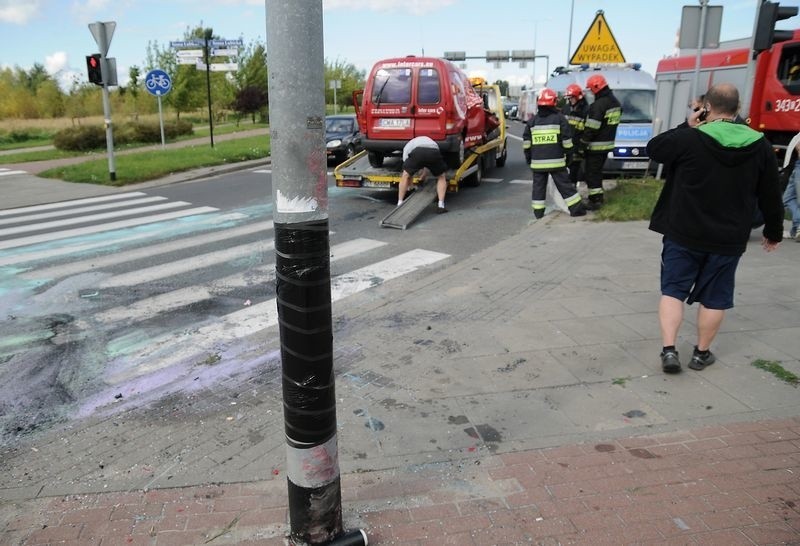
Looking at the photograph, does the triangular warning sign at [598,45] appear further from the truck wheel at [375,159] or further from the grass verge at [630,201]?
the truck wheel at [375,159]

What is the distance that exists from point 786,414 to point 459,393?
1.95m

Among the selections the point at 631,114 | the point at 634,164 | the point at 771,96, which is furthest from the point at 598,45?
the point at 634,164

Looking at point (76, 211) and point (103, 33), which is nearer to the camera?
point (76, 211)

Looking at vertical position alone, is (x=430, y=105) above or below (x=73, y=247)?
above

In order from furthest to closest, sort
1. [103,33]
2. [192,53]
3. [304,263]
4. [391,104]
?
[192,53] < [103,33] < [391,104] < [304,263]

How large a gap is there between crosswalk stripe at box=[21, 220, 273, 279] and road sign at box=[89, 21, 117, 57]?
24.0 feet

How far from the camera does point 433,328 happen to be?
5.33m

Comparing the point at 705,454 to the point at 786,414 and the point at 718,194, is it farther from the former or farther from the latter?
the point at 718,194

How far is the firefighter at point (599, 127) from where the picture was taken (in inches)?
375

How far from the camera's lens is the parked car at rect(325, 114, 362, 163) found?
685 inches

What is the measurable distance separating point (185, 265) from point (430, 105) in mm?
5304

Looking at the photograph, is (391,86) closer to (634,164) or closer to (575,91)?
(575,91)

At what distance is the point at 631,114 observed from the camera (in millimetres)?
13656

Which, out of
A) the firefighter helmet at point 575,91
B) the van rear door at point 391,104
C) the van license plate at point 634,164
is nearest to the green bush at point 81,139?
the van rear door at point 391,104
